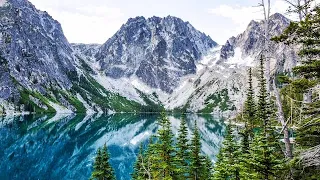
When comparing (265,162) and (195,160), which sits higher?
(265,162)

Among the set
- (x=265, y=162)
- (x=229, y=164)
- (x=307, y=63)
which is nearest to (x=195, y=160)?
(x=229, y=164)

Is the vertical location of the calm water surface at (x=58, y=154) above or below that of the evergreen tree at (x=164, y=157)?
below

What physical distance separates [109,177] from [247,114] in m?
29.5

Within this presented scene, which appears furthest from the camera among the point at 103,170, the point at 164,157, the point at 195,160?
the point at 103,170

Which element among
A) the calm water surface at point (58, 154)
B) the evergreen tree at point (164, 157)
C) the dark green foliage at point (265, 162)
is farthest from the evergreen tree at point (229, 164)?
the calm water surface at point (58, 154)

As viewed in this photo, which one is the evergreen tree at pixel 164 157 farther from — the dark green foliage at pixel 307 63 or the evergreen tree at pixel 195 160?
the dark green foliage at pixel 307 63

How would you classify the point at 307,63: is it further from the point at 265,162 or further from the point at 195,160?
the point at 195,160

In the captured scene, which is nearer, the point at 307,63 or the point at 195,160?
the point at 307,63

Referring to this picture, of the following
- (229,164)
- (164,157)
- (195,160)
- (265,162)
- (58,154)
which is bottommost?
(58,154)

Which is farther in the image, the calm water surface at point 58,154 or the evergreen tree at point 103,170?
the calm water surface at point 58,154

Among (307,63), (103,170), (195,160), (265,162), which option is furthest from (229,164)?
(103,170)

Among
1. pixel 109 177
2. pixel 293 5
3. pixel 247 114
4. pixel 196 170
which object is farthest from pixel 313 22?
pixel 247 114

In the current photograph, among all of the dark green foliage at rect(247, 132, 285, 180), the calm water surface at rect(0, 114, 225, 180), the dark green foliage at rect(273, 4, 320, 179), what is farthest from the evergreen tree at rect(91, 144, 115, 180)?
the calm water surface at rect(0, 114, 225, 180)

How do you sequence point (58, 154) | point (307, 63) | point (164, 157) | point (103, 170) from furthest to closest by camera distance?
1. point (58, 154)
2. point (103, 170)
3. point (164, 157)
4. point (307, 63)
